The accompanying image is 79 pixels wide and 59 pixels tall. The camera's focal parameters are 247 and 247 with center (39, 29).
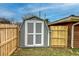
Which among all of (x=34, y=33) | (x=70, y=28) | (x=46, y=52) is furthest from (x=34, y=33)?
(x=70, y=28)

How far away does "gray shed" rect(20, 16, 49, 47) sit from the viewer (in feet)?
9.32

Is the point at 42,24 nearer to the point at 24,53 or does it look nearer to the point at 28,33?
the point at 28,33

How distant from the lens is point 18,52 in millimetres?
2840

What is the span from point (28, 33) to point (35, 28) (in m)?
0.10

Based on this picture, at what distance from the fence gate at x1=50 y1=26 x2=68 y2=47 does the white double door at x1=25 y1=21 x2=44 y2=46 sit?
0.12 m

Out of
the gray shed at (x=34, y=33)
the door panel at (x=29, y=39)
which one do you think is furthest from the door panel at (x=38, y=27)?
the door panel at (x=29, y=39)

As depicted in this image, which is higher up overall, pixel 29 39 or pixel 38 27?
pixel 38 27

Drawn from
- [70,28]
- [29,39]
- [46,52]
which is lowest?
[46,52]

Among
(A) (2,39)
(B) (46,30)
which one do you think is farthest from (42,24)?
(A) (2,39)

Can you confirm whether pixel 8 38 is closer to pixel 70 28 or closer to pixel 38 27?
pixel 38 27

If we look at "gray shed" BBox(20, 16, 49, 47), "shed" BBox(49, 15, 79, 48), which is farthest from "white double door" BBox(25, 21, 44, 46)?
"shed" BBox(49, 15, 79, 48)

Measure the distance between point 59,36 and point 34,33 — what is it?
0.29m

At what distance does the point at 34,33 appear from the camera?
2848 millimetres

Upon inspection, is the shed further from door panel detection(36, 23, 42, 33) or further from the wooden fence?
the wooden fence
